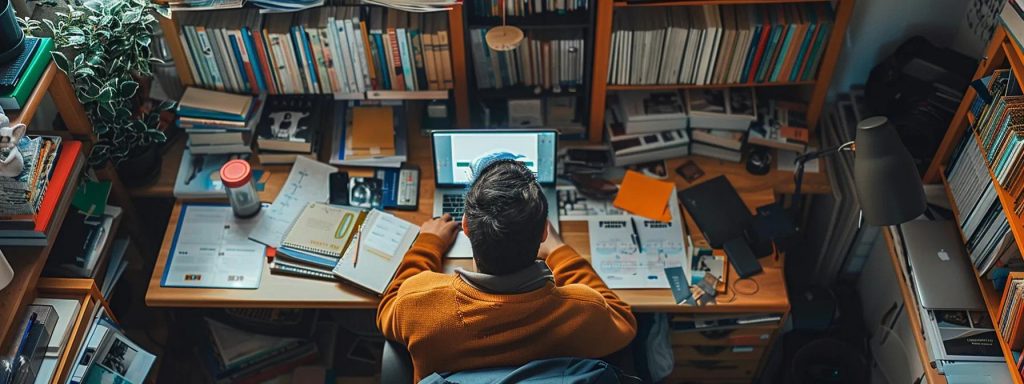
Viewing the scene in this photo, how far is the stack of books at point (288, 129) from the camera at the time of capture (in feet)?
8.85

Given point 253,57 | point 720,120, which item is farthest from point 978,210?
point 253,57

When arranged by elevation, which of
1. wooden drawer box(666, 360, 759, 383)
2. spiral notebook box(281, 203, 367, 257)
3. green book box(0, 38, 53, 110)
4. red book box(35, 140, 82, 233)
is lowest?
wooden drawer box(666, 360, 759, 383)

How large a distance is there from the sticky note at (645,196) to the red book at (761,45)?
410 mm

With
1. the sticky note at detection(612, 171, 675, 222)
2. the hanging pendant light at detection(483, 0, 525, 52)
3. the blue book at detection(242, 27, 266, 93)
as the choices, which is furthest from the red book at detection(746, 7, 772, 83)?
the blue book at detection(242, 27, 266, 93)

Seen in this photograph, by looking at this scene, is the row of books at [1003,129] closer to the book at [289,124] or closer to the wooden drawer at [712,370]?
the wooden drawer at [712,370]

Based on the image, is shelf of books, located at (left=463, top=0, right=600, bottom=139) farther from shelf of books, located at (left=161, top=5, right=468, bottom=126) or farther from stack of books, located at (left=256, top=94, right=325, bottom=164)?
stack of books, located at (left=256, top=94, right=325, bottom=164)

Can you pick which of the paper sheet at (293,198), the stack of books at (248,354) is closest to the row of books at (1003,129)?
the paper sheet at (293,198)

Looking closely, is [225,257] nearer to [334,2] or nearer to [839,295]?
[334,2]

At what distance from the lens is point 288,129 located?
2.72 meters

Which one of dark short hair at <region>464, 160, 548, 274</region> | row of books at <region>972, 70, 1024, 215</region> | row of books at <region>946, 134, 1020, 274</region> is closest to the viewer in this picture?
dark short hair at <region>464, 160, 548, 274</region>

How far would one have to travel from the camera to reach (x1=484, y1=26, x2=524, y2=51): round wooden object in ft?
7.57

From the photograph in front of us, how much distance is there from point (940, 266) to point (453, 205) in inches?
53.5

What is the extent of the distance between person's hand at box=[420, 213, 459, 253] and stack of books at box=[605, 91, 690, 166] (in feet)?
1.89

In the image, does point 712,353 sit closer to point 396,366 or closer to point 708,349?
point 708,349
